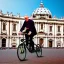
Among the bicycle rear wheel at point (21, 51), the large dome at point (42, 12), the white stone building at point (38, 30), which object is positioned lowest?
the bicycle rear wheel at point (21, 51)

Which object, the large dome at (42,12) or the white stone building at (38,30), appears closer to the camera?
the white stone building at (38,30)

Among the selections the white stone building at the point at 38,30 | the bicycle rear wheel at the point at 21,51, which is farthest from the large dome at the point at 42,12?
the bicycle rear wheel at the point at 21,51

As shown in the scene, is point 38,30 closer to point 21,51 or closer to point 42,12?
point 42,12

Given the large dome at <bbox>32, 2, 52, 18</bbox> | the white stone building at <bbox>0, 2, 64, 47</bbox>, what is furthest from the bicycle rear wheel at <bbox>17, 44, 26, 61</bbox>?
the large dome at <bbox>32, 2, 52, 18</bbox>

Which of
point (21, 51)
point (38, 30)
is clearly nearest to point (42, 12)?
point (38, 30)

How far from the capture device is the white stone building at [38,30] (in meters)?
29.7

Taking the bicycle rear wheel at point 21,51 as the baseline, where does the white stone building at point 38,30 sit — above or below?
above

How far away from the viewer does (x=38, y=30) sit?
106ft

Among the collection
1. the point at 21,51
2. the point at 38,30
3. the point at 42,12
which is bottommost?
the point at 21,51

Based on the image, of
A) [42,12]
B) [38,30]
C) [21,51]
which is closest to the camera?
[21,51]

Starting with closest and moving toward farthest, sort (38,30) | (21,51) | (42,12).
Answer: (21,51), (38,30), (42,12)

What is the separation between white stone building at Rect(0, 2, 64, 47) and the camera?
29706 mm

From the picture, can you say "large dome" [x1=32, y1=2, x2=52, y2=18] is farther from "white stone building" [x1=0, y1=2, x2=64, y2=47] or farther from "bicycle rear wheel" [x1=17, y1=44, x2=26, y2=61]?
"bicycle rear wheel" [x1=17, y1=44, x2=26, y2=61]

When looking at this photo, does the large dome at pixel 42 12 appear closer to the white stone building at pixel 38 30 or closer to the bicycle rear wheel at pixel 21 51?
the white stone building at pixel 38 30
